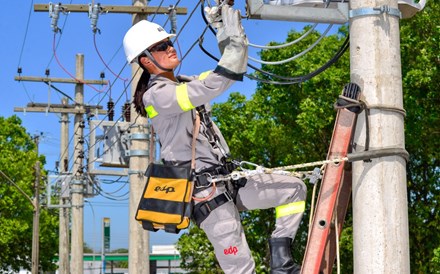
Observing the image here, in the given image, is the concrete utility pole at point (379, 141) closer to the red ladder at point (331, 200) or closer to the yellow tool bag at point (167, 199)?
the red ladder at point (331, 200)

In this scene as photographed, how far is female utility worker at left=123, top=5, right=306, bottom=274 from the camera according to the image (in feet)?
16.9

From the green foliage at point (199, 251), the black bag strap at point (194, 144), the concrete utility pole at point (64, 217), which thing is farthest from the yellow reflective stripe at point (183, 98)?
the green foliage at point (199, 251)

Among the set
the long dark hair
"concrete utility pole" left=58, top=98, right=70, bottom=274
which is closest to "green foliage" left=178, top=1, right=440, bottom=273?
"concrete utility pole" left=58, top=98, right=70, bottom=274

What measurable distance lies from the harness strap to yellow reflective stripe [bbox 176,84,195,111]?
22.9 inches

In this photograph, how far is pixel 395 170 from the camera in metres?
4.84

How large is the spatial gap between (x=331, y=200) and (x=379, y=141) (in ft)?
1.44

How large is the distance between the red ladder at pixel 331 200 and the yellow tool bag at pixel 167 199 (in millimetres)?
824

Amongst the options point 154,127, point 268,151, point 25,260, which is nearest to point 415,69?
point 268,151

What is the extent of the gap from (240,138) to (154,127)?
29.8 m

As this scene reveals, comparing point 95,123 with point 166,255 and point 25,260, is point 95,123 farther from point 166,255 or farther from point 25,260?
point 166,255

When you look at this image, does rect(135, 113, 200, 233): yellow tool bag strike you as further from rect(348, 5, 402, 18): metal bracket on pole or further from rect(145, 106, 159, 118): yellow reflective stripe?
rect(348, 5, 402, 18): metal bracket on pole

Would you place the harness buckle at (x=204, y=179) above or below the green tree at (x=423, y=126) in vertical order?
below

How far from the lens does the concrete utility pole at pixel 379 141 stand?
15.5 feet

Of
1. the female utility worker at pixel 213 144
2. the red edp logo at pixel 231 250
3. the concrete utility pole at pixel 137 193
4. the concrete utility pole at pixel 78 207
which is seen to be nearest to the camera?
the female utility worker at pixel 213 144
